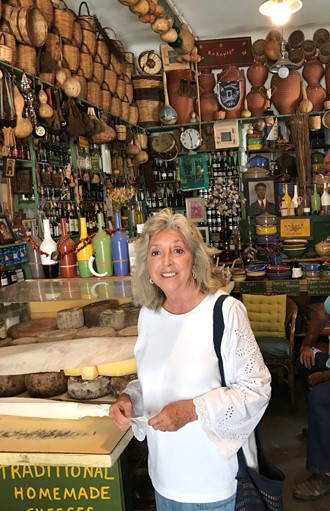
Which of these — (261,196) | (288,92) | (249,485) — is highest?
(288,92)

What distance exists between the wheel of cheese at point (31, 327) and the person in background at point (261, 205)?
4073mm

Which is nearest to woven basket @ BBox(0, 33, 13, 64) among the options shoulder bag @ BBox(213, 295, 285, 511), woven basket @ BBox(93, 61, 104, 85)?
woven basket @ BBox(93, 61, 104, 85)

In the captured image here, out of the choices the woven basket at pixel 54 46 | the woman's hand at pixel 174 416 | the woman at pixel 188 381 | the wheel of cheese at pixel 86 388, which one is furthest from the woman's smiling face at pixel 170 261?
the woven basket at pixel 54 46

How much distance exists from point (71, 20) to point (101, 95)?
1071 millimetres

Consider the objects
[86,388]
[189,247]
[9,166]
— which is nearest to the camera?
[189,247]

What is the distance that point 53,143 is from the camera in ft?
16.9

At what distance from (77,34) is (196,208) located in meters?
3.28

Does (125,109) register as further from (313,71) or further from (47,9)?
(313,71)

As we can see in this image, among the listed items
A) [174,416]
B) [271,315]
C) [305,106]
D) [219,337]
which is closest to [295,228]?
[271,315]

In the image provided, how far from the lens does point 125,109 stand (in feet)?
23.4

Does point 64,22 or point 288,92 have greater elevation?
point 64,22

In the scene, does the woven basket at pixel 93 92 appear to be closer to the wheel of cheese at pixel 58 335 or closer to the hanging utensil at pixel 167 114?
the hanging utensil at pixel 167 114

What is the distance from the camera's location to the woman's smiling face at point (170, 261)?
5.40 ft

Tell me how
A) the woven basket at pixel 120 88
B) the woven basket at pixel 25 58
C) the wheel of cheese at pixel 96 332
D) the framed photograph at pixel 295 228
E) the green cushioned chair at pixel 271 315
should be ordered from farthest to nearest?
the woven basket at pixel 120 88 < the framed photograph at pixel 295 228 < the woven basket at pixel 25 58 < the green cushioned chair at pixel 271 315 < the wheel of cheese at pixel 96 332
